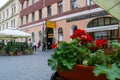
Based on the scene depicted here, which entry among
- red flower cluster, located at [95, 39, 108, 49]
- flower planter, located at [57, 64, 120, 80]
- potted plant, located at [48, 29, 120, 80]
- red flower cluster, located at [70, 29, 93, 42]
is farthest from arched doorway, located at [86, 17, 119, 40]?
flower planter, located at [57, 64, 120, 80]

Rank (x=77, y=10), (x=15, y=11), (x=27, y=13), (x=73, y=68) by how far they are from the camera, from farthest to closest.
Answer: (x=15, y=11) < (x=27, y=13) < (x=77, y=10) < (x=73, y=68)

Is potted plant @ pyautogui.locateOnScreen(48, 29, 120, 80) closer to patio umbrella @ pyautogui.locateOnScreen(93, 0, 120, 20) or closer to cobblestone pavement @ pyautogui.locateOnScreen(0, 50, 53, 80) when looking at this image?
patio umbrella @ pyautogui.locateOnScreen(93, 0, 120, 20)

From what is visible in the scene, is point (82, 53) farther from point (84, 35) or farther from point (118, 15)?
point (118, 15)

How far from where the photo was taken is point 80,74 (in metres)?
2.06

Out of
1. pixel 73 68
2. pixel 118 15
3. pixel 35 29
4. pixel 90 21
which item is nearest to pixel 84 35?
pixel 73 68

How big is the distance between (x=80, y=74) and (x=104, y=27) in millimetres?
20309

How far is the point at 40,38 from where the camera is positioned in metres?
33.5

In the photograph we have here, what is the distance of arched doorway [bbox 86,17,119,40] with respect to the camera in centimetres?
2133

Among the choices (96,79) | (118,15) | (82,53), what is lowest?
(96,79)

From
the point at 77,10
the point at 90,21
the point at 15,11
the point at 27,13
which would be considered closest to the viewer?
the point at 90,21

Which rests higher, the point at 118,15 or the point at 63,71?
the point at 118,15

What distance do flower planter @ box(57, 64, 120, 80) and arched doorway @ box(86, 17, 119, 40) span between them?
19.2 m

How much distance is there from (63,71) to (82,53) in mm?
242

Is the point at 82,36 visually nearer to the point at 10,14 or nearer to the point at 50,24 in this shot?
the point at 50,24
